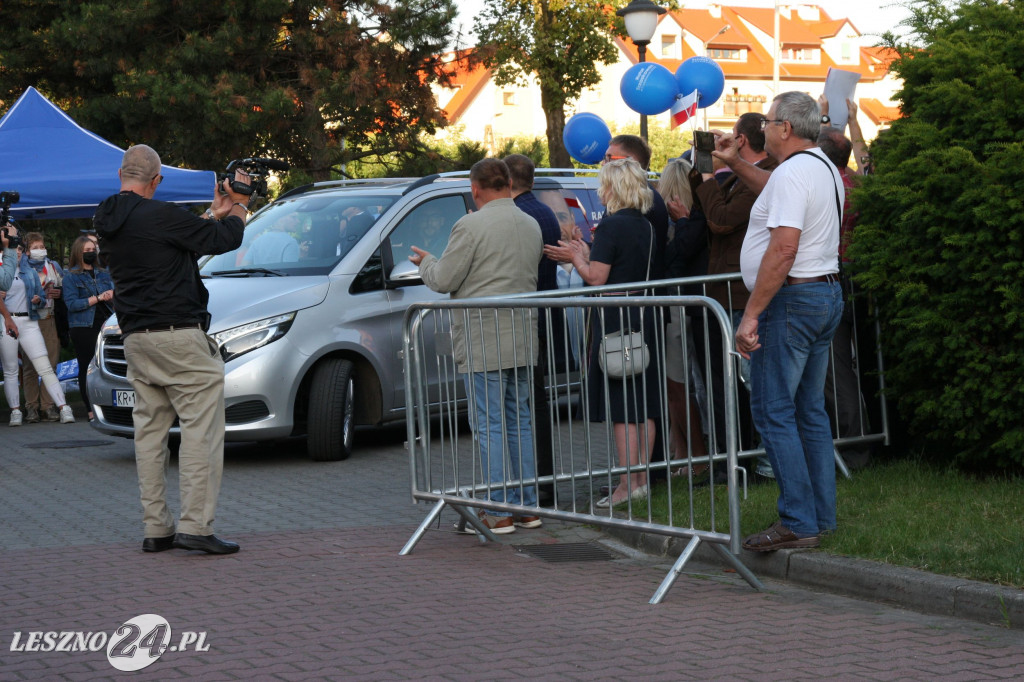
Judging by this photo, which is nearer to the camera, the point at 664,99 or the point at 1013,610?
the point at 1013,610

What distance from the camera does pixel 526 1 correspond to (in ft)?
92.6

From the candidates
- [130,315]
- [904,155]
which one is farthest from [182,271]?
[904,155]

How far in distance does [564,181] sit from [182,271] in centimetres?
518

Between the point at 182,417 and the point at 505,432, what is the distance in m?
1.66

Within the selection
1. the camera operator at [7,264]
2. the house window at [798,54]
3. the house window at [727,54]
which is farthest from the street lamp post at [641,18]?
the house window at [798,54]

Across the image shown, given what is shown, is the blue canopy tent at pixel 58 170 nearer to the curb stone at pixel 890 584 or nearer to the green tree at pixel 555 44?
the curb stone at pixel 890 584

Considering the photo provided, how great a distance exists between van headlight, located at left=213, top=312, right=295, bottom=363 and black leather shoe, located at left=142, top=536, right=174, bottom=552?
257 cm

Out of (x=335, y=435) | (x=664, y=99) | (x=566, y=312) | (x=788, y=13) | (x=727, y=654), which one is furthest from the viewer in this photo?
(x=788, y=13)

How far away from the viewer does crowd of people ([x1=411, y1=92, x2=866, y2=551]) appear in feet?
18.2

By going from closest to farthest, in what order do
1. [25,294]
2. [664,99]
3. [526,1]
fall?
[25,294] < [664,99] < [526,1]

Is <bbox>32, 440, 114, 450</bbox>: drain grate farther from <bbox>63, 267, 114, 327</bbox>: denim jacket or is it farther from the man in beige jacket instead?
the man in beige jacket

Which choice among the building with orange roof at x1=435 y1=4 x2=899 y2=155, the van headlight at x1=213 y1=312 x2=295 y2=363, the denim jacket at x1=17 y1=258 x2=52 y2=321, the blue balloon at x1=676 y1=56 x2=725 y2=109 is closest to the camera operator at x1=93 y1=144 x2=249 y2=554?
the van headlight at x1=213 y1=312 x2=295 y2=363

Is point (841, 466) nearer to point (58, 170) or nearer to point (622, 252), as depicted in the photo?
point (622, 252)

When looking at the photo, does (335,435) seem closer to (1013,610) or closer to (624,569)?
(624,569)
